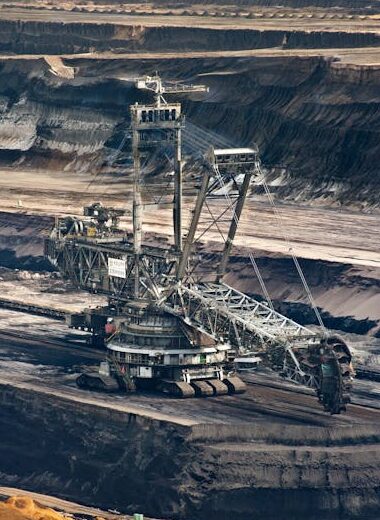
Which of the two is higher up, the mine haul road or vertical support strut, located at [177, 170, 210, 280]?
vertical support strut, located at [177, 170, 210, 280]

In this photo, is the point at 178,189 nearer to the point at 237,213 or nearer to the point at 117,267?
the point at 237,213

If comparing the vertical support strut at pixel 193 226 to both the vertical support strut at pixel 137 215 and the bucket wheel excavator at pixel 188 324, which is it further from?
the vertical support strut at pixel 137 215

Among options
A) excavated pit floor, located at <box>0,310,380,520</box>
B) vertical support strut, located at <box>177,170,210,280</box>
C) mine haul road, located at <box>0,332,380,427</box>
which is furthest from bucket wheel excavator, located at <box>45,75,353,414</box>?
excavated pit floor, located at <box>0,310,380,520</box>

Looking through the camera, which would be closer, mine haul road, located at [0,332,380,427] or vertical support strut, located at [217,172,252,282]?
mine haul road, located at [0,332,380,427]

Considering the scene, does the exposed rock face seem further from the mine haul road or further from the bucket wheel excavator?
the bucket wheel excavator

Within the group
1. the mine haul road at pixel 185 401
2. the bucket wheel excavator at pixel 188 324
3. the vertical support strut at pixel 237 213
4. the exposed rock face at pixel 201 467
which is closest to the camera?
the exposed rock face at pixel 201 467

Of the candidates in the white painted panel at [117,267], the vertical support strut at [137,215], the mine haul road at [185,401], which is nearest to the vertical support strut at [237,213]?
the vertical support strut at [137,215]

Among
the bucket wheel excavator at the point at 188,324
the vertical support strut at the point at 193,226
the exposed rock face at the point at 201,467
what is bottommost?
the exposed rock face at the point at 201,467

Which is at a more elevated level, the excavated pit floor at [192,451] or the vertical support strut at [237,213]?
the vertical support strut at [237,213]
